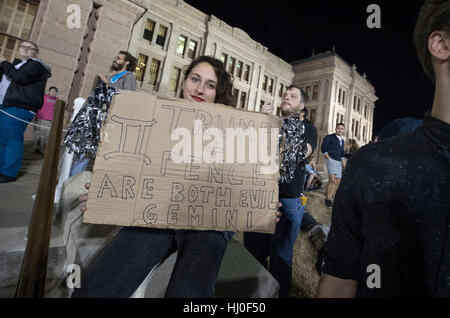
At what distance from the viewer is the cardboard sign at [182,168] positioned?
1.25 m

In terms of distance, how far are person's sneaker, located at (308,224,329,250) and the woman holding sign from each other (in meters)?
2.75

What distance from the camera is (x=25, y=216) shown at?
2.50 meters

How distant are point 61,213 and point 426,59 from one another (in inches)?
132

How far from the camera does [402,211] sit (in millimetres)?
814

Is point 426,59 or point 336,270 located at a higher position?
point 426,59

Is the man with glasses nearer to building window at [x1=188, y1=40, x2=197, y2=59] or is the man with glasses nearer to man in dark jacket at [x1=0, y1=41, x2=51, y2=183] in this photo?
man in dark jacket at [x1=0, y1=41, x2=51, y2=183]

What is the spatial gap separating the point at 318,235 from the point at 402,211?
130 inches

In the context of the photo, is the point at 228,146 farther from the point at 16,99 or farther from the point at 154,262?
the point at 16,99

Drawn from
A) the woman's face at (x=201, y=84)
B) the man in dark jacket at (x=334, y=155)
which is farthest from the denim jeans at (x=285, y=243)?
the man in dark jacket at (x=334, y=155)

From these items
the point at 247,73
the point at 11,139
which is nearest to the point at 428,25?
the point at 11,139

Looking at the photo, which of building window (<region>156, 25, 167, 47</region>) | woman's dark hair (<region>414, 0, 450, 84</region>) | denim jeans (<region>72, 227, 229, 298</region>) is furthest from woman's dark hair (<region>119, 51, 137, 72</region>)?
building window (<region>156, 25, 167, 47</region>)

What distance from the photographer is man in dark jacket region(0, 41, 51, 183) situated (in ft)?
11.8
